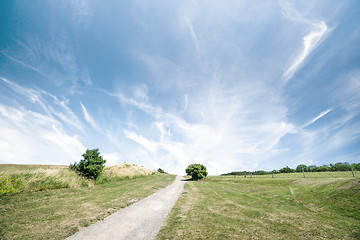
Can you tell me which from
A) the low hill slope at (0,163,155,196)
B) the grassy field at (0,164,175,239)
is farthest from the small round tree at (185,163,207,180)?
the grassy field at (0,164,175,239)

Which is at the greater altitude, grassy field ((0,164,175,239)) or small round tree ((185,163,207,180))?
small round tree ((185,163,207,180))

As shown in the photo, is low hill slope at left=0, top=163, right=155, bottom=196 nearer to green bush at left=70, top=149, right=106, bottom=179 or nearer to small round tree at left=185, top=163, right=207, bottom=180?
green bush at left=70, top=149, right=106, bottom=179

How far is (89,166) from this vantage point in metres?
20.9

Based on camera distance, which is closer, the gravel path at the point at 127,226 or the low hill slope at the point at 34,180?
the gravel path at the point at 127,226

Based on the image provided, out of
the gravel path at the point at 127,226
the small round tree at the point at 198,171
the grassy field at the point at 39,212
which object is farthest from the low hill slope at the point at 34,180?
the small round tree at the point at 198,171

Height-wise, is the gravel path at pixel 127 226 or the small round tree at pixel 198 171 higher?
the small round tree at pixel 198 171

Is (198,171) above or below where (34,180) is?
above

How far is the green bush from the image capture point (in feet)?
68.7

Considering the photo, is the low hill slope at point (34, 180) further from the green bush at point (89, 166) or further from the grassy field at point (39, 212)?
the green bush at point (89, 166)

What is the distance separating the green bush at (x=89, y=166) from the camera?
68.7 feet

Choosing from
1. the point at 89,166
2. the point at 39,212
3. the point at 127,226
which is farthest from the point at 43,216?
the point at 89,166

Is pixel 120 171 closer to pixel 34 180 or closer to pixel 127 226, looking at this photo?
pixel 34 180

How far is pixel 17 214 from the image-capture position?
27.2 ft

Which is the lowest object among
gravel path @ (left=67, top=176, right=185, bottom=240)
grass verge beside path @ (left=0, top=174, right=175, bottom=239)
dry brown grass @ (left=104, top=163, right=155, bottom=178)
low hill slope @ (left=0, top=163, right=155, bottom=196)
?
gravel path @ (left=67, top=176, right=185, bottom=240)
